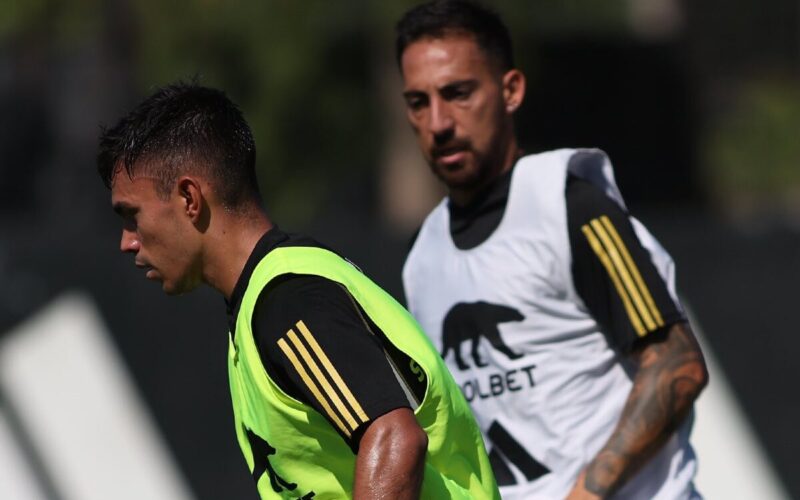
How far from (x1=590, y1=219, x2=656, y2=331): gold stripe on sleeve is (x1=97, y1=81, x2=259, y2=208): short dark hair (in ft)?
3.31

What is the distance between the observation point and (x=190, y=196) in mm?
2893

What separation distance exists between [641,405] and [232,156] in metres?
1.23

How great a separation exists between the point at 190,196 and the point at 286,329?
370 mm

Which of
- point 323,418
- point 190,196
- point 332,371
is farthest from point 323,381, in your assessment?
point 190,196

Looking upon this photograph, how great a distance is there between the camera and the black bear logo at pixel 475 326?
3.79 meters

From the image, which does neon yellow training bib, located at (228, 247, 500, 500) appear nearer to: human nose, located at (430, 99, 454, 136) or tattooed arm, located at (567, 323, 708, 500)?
tattooed arm, located at (567, 323, 708, 500)

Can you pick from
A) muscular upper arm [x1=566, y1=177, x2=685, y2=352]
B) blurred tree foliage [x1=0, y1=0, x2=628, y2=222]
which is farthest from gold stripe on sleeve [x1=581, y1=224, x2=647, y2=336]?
blurred tree foliage [x1=0, y1=0, x2=628, y2=222]

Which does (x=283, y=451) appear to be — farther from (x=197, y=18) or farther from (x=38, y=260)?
(x=197, y=18)

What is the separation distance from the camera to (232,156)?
2922mm

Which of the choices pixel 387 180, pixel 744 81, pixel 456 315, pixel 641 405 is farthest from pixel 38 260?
pixel 744 81

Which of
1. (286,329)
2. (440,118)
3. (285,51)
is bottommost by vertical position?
(286,329)

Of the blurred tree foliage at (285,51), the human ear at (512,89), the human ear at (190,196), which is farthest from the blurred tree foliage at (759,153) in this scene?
the human ear at (190,196)

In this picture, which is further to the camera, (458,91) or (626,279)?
(458,91)

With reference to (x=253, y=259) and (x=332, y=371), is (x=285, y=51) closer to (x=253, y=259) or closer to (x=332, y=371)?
(x=253, y=259)
